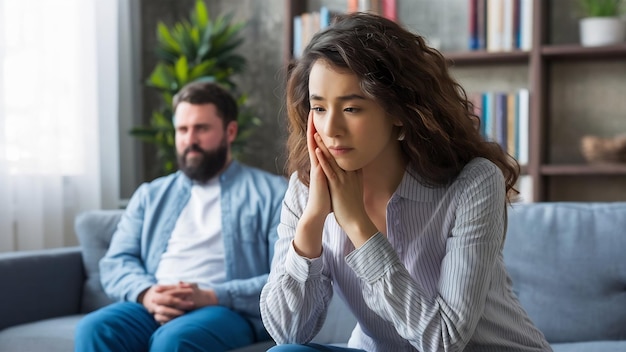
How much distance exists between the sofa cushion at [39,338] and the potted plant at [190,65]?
51.3 inches

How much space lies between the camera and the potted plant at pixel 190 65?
377 centimetres

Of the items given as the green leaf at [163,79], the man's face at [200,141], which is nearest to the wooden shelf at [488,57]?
the man's face at [200,141]

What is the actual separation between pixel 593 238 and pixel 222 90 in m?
1.28

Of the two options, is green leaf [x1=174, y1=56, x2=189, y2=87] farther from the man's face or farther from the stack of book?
the stack of book

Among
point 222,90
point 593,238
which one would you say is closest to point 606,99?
point 593,238

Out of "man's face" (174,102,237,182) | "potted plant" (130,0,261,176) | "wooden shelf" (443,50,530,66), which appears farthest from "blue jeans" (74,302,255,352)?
"wooden shelf" (443,50,530,66)

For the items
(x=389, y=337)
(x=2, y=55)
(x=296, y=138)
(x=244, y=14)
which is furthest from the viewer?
(x=244, y=14)

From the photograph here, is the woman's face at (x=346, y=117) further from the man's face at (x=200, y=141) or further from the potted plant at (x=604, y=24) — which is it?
the potted plant at (x=604, y=24)

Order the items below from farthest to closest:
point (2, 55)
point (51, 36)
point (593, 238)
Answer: point (51, 36) < point (2, 55) < point (593, 238)

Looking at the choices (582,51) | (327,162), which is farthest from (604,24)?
(327,162)

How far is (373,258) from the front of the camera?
4.98ft

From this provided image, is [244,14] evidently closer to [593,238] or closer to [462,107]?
[593,238]

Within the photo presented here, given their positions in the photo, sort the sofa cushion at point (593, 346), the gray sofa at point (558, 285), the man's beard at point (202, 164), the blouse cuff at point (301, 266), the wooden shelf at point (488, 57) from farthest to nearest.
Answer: the wooden shelf at point (488, 57) → the man's beard at point (202, 164) → the gray sofa at point (558, 285) → the sofa cushion at point (593, 346) → the blouse cuff at point (301, 266)

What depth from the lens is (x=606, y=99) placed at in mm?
3559
